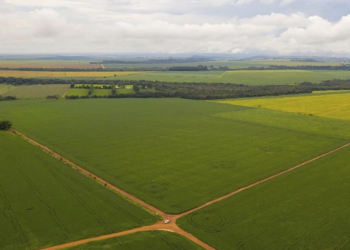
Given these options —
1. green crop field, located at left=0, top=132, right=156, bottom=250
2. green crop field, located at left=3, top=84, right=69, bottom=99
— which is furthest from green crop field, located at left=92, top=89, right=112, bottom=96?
green crop field, located at left=0, top=132, right=156, bottom=250

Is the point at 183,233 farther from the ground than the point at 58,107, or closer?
closer

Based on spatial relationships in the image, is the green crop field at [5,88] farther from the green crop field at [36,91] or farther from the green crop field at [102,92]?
the green crop field at [102,92]

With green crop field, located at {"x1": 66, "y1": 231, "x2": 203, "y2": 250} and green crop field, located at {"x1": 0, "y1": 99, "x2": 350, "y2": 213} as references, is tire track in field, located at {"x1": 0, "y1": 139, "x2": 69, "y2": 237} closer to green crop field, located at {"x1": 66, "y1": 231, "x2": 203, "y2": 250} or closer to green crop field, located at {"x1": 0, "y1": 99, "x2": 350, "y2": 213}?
green crop field, located at {"x1": 66, "y1": 231, "x2": 203, "y2": 250}

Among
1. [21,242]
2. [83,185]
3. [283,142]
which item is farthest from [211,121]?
[21,242]

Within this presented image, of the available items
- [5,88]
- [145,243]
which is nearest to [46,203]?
[145,243]

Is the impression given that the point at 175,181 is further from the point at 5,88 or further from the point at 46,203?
the point at 5,88

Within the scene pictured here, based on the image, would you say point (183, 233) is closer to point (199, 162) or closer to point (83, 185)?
point (83, 185)

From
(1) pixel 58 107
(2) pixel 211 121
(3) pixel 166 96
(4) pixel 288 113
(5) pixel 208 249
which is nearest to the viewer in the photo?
(5) pixel 208 249

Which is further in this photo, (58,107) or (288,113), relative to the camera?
(58,107)
